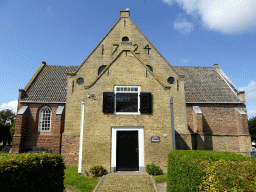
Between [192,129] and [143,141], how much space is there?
12.7 m

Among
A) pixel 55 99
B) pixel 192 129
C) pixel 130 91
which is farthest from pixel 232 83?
pixel 55 99

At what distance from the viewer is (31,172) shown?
5434mm

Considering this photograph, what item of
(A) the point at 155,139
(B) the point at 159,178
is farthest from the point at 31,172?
(A) the point at 155,139

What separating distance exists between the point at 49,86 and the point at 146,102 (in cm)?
1662

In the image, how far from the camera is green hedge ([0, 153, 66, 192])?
178 inches

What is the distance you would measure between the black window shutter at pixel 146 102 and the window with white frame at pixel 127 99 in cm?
32

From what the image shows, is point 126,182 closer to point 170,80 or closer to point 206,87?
point 170,80

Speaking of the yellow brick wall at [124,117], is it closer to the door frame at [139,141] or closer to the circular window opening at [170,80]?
the door frame at [139,141]

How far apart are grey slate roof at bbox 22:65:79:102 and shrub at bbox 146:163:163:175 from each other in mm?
15026

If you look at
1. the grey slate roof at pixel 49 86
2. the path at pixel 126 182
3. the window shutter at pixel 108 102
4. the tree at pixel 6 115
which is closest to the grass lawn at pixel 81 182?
the path at pixel 126 182

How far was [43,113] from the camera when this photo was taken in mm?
23109

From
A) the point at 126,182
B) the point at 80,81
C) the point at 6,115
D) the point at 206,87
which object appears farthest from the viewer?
the point at 6,115

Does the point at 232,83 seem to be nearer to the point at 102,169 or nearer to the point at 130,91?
the point at 130,91

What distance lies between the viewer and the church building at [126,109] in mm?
12930
